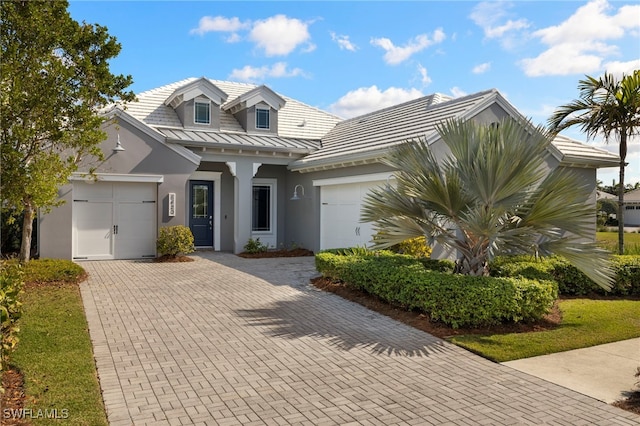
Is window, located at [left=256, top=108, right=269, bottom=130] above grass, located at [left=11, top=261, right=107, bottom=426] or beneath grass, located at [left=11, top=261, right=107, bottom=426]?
above

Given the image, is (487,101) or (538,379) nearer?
(538,379)

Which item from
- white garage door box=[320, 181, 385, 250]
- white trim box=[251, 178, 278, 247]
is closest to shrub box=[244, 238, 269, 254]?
white trim box=[251, 178, 278, 247]

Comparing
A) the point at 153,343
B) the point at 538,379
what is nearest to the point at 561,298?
the point at 538,379

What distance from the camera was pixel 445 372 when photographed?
19.5ft

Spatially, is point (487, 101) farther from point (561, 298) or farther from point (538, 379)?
point (538, 379)

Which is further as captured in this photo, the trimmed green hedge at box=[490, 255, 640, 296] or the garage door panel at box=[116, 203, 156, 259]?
the garage door panel at box=[116, 203, 156, 259]

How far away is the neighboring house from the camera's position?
1430 cm

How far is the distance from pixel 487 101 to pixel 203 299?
946cm

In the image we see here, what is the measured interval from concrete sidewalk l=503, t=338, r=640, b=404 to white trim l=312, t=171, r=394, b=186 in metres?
6.67

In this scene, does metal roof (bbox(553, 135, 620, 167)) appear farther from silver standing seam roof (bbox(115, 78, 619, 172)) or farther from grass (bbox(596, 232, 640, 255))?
grass (bbox(596, 232, 640, 255))

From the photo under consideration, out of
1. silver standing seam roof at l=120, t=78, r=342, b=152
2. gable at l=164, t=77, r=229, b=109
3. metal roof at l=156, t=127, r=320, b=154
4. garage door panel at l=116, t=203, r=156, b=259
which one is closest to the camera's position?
garage door panel at l=116, t=203, r=156, b=259

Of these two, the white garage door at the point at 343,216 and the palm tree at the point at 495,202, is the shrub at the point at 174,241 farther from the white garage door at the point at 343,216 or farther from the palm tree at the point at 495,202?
the palm tree at the point at 495,202

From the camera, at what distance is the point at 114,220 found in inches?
600

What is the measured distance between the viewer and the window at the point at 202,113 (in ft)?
59.2
